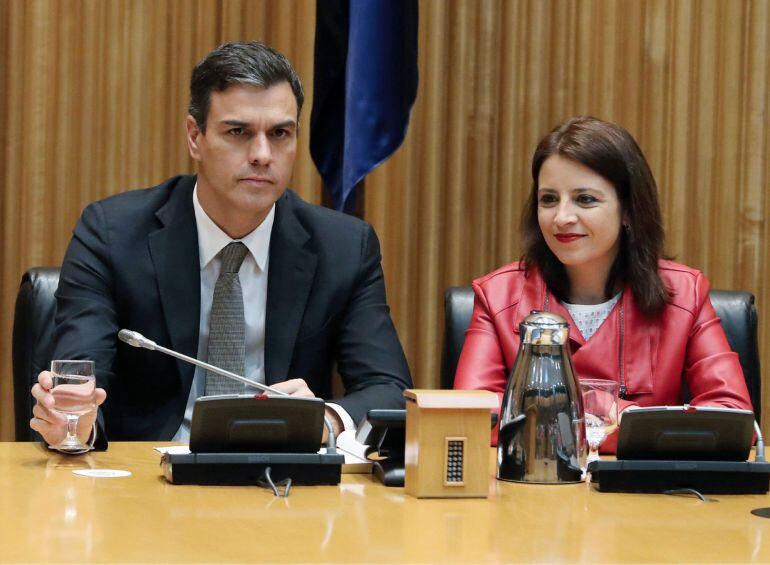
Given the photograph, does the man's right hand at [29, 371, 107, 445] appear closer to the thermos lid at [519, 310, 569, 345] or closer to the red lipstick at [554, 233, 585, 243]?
the thermos lid at [519, 310, 569, 345]

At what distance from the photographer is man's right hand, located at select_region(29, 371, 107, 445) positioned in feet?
6.38

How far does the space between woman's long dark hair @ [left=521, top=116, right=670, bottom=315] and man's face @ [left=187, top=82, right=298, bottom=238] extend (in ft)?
2.18

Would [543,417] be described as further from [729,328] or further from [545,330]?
[729,328]

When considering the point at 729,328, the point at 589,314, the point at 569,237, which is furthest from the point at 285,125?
the point at 729,328

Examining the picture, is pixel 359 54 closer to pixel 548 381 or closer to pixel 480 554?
pixel 548 381

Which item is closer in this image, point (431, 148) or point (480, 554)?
point (480, 554)

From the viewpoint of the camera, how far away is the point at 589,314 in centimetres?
277

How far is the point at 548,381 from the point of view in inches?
72.5

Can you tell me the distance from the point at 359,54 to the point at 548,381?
1.69 metres

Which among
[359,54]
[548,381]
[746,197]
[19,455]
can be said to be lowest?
[19,455]

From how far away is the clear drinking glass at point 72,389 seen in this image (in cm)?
193

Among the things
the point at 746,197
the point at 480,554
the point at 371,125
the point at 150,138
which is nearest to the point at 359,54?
the point at 371,125

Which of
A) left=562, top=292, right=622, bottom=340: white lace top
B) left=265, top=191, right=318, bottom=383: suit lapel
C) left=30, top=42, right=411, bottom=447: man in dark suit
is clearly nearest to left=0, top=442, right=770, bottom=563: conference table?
left=30, top=42, right=411, bottom=447: man in dark suit

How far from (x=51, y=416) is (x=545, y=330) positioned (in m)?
0.84
